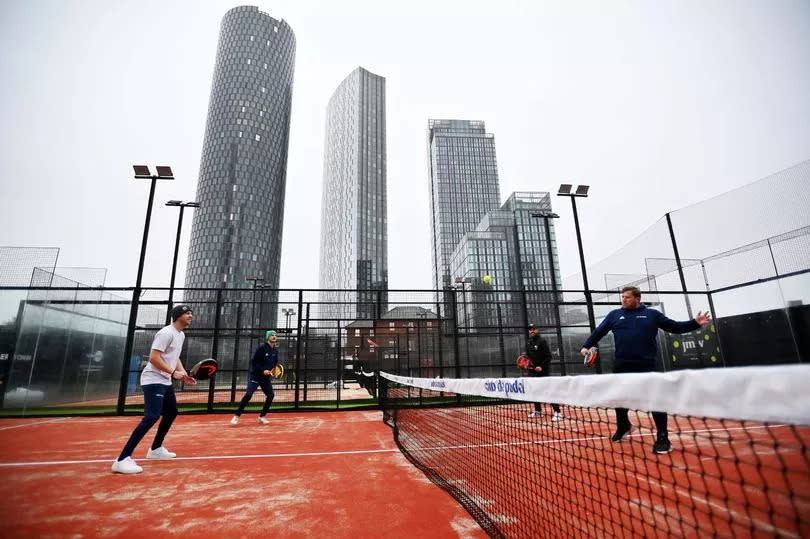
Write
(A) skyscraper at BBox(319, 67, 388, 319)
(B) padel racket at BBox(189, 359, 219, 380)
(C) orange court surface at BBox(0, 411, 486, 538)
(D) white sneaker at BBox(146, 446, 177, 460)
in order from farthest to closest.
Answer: (A) skyscraper at BBox(319, 67, 388, 319) → (B) padel racket at BBox(189, 359, 219, 380) → (D) white sneaker at BBox(146, 446, 177, 460) → (C) orange court surface at BBox(0, 411, 486, 538)

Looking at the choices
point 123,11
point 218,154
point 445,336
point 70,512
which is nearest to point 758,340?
point 445,336

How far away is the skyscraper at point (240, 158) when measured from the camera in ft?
273

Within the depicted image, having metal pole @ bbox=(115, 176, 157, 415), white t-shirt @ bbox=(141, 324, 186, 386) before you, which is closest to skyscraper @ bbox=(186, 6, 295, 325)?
metal pole @ bbox=(115, 176, 157, 415)

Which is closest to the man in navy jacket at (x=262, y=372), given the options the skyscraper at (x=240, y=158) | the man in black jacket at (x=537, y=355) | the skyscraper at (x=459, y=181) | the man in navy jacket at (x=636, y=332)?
the man in black jacket at (x=537, y=355)

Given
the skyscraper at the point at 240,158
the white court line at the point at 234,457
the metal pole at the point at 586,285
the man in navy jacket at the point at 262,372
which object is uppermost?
the skyscraper at the point at 240,158

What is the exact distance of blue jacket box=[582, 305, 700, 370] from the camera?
497cm

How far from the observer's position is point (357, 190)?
102688 mm

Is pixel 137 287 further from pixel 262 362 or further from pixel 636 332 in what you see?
pixel 636 332

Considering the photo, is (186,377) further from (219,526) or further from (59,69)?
(59,69)

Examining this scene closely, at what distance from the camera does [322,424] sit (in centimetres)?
811

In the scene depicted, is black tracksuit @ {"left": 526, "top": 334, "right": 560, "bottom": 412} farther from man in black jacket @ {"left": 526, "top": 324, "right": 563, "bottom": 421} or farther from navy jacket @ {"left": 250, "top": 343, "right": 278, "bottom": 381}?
navy jacket @ {"left": 250, "top": 343, "right": 278, "bottom": 381}

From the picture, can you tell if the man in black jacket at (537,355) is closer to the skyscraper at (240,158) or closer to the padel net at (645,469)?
the padel net at (645,469)

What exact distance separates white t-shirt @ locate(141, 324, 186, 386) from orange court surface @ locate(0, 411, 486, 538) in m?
1.09

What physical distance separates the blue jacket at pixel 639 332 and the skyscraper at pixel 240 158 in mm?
86288
